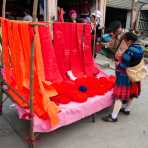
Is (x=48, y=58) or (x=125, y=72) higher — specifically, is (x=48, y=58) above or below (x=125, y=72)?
above

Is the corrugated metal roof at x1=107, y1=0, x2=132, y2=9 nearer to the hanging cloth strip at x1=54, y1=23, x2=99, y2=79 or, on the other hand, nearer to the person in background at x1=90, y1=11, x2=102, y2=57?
the person in background at x1=90, y1=11, x2=102, y2=57

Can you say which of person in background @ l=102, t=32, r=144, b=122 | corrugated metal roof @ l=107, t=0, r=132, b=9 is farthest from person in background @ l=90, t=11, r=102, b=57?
corrugated metal roof @ l=107, t=0, r=132, b=9

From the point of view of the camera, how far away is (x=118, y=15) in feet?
45.1

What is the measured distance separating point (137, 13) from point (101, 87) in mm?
9974

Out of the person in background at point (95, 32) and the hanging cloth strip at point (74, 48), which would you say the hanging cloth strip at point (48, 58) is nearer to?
the hanging cloth strip at point (74, 48)

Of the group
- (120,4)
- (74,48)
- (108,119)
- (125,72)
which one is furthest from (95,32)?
(120,4)

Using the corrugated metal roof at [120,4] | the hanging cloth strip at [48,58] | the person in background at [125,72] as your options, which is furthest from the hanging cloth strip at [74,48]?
the corrugated metal roof at [120,4]

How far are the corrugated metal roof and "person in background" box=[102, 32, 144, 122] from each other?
855cm

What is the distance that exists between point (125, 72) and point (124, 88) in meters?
0.26

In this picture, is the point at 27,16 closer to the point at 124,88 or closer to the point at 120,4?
the point at 124,88

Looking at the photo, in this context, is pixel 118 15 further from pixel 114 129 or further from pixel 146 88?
pixel 114 129

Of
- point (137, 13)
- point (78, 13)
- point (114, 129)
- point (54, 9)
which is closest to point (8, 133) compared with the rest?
point (114, 129)

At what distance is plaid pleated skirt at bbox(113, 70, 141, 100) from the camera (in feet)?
12.5

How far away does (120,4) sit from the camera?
40.4 feet
